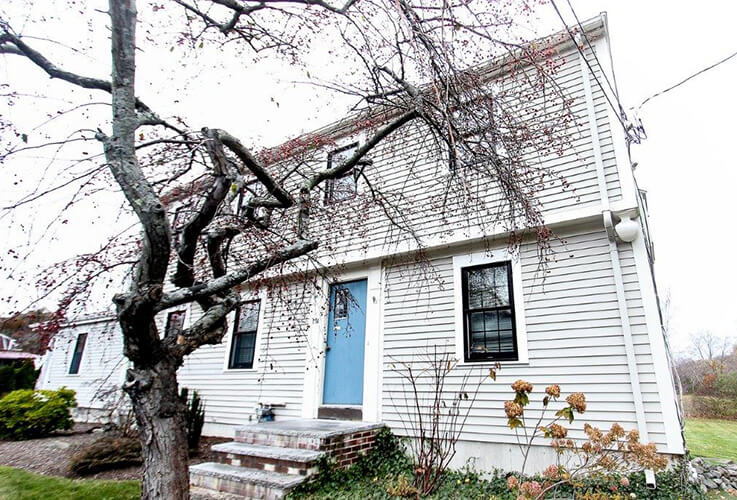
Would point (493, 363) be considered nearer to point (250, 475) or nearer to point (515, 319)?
point (515, 319)

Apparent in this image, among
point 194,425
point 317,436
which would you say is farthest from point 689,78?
point 194,425

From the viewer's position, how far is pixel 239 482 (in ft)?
14.3

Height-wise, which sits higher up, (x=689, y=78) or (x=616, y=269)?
(x=689, y=78)

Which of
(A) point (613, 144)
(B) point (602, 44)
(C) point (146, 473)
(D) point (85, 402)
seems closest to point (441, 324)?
(A) point (613, 144)

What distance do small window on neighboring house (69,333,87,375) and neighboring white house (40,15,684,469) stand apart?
28.4 feet

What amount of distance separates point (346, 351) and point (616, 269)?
4150 millimetres

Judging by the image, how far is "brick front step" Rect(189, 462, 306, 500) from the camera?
13.3 ft

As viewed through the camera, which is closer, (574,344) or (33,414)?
(574,344)

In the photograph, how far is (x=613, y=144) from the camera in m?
5.15

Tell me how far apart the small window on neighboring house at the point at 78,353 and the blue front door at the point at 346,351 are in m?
10.7

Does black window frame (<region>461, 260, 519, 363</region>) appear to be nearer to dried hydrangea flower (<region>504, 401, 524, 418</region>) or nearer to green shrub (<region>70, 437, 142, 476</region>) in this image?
dried hydrangea flower (<region>504, 401, 524, 418</region>)

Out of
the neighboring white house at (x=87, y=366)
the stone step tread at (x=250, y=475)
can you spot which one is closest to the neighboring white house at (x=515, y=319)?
the stone step tread at (x=250, y=475)

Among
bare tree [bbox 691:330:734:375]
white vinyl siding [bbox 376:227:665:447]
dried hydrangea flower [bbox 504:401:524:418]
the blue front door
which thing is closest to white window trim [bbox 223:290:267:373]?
the blue front door

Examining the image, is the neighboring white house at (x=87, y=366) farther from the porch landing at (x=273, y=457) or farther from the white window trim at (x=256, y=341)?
the porch landing at (x=273, y=457)
